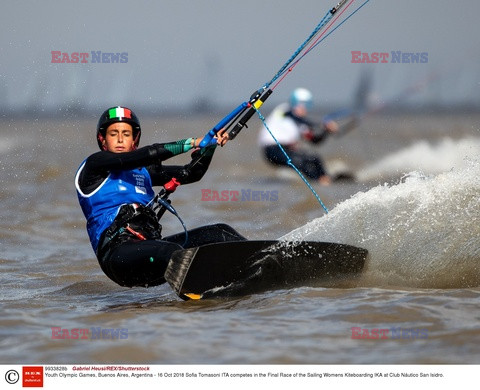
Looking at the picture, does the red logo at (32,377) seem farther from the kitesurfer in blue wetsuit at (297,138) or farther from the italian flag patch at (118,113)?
the kitesurfer in blue wetsuit at (297,138)

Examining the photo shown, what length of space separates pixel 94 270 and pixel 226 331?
10.9 ft

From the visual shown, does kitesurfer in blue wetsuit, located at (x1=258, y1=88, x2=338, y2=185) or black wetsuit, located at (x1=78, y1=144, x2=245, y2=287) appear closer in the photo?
black wetsuit, located at (x1=78, y1=144, x2=245, y2=287)

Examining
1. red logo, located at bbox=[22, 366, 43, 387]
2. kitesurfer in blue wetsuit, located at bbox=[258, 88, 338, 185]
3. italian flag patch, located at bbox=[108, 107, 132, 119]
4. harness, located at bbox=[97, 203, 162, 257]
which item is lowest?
red logo, located at bbox=[22, 366, 43, 387]

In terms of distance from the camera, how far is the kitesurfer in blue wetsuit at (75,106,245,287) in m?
6.07

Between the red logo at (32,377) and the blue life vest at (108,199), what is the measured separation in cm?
165

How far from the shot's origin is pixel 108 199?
6266mm

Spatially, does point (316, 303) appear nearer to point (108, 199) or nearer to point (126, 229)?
point (126, 229)

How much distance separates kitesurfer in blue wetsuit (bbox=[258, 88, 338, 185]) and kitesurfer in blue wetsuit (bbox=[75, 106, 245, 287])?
9078 mm

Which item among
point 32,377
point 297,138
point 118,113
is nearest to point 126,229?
point 118,113

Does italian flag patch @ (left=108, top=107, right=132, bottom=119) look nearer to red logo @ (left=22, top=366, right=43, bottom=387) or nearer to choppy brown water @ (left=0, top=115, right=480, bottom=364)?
choppy brown water @ (left=0, top=115, right=480, bottom=364)

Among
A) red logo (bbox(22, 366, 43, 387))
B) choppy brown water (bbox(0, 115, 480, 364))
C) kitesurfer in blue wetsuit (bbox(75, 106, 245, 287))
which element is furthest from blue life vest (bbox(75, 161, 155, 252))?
red logo (bbox(22, 366, 43, 387))

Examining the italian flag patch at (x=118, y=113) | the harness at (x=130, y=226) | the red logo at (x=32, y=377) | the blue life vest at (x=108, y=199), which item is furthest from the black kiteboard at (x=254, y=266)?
the red logo at (x=32, y=377)

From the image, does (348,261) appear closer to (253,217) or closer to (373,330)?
(373,330)

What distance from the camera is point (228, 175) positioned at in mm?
19672
